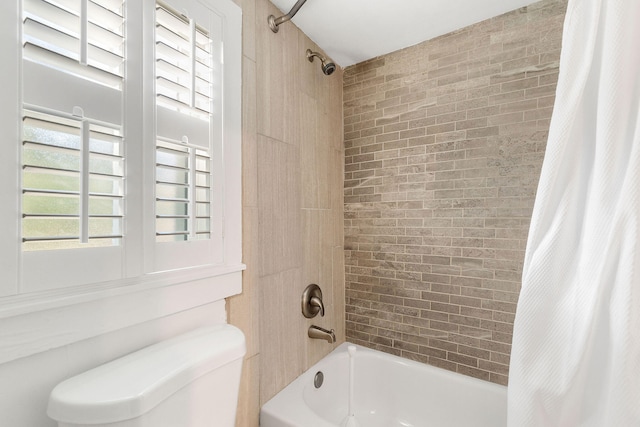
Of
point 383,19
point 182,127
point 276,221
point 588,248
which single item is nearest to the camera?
point 588,248

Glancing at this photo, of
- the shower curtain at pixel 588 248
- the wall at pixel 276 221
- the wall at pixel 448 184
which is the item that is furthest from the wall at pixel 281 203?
the shower curtain at pixel 588 248

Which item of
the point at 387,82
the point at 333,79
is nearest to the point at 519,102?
the point at 387,82

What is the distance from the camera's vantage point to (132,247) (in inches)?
31.8

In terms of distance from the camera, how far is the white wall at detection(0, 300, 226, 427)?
62cm

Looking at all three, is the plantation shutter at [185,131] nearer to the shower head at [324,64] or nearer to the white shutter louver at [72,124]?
the white shutter louver at [72,124]

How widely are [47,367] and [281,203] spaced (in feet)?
3.07

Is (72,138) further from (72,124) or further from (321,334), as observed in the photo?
(321,334)

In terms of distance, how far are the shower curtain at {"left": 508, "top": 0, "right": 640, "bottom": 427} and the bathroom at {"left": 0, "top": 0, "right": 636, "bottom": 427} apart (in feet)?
2.05

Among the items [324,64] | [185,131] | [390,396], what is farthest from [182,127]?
[390,396]

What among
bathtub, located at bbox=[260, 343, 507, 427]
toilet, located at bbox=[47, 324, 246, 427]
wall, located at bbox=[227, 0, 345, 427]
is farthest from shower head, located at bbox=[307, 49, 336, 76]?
bathtub, located at bbox=[260, 343, 507, 427]

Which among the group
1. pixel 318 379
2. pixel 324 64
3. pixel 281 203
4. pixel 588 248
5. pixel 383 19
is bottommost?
pixel 318 379

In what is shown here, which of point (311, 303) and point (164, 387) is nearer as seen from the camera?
point (164, 387)

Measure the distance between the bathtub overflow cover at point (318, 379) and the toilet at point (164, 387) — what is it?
77 cm

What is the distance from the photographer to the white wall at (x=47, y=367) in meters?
0.62
